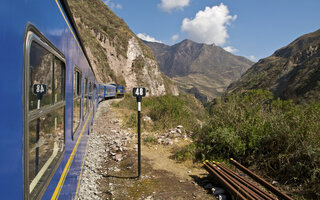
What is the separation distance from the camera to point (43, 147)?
1.62 metres

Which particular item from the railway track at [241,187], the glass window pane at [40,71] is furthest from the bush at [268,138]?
the glass window pane at [40,71]

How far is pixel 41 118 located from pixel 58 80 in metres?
0.70

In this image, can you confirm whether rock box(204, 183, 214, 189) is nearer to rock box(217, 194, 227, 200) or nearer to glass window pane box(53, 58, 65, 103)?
rock box(217, 194, 227, 200)

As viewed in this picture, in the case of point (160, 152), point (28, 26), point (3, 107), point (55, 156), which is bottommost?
point (160, 152)

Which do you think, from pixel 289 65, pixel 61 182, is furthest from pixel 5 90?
pixel 289 65

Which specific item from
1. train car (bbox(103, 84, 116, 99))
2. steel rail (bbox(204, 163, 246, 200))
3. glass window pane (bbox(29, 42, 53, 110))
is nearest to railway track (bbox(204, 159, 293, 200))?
steel rail (bbox(204, 163, 246, 200))

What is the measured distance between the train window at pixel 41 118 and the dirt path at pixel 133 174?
2.72 meters

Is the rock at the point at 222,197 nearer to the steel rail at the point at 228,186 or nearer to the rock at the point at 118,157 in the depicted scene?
the steel rail at the point at 228,186

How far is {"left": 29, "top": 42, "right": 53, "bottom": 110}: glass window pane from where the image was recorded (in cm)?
126

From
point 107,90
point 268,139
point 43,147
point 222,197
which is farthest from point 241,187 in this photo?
point 107,90

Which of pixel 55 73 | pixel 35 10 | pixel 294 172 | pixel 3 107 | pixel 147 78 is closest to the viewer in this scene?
pixel 3 107

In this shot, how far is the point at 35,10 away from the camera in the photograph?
53.0 inches

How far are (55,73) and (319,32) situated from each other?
434 feet

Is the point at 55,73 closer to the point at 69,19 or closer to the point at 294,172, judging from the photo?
the point at 69,19
